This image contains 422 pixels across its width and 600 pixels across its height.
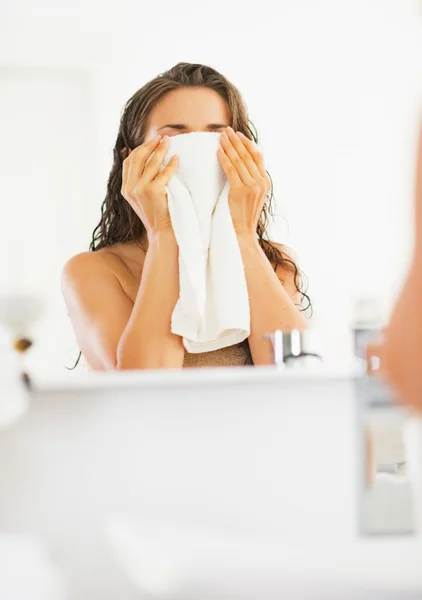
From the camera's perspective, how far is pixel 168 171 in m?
0.91

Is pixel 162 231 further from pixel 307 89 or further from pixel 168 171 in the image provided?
pixel 307 89

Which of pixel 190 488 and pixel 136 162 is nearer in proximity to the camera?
pixel 190 488

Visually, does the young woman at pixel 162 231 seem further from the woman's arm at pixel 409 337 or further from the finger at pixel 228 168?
the woman's arm at pixel 409 337

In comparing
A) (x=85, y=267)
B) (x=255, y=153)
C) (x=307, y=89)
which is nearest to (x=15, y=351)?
(x=85, y=267)

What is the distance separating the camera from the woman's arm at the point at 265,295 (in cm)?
91

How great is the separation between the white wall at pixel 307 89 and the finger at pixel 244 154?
2cm

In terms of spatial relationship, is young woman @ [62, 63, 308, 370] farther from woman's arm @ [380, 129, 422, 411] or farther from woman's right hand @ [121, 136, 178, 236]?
woman's arm @ [380, 129, 422, 411]

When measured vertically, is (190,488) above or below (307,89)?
below

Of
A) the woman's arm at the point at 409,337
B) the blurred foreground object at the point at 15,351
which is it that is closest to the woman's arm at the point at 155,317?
the blurred foreground object at the point at 15,351

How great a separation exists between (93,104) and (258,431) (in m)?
0.45

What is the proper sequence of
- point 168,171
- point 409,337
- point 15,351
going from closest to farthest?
point 409,337
point 15,351
point 168,171

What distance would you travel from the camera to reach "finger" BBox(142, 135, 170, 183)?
911mm

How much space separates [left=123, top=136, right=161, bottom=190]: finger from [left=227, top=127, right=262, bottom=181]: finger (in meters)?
0.09

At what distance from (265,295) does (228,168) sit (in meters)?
0.16
